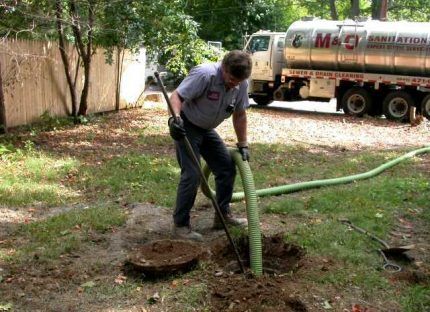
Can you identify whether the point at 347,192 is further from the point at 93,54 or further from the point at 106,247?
the point at 93,54

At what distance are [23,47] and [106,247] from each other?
771 cm

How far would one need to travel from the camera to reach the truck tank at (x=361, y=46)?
15.3 meters

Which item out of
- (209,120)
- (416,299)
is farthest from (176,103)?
(416,299)

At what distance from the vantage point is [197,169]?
4.77 meters

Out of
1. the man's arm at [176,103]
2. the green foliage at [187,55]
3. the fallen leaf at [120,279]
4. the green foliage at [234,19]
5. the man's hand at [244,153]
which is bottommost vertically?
the fallen leaf at [120,279]

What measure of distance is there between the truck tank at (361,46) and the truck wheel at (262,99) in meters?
2.04

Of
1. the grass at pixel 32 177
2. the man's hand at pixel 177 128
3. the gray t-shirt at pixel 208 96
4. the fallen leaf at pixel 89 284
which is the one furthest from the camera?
the grass at pixel 32 177

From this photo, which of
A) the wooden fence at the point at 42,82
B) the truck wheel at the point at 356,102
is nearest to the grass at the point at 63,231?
the wooden fence at the point at 42,82

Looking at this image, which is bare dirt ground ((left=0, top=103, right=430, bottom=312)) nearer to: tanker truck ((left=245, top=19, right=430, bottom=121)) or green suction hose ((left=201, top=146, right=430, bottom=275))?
green suction hose ((left=201, top=146, right=430, bottom=275))

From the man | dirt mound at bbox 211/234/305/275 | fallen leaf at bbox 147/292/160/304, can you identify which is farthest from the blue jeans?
fallen leaf at bbox 147/292/160/304

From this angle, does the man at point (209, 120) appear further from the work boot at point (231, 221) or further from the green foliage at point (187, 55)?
the green foliage at point (187, 55)

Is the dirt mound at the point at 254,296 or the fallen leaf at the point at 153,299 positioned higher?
the dirt mound at the point at 254,296

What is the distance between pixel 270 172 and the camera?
812cm

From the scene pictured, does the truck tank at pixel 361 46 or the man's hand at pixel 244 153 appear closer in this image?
the man's hand at pixel 244 153
